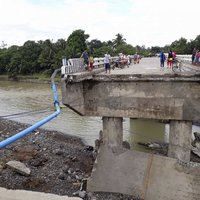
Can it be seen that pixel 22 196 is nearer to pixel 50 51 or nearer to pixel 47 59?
pixel 47 59

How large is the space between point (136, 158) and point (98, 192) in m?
2.03

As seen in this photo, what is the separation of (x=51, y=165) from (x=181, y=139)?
6423 mm

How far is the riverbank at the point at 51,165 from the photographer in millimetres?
10084

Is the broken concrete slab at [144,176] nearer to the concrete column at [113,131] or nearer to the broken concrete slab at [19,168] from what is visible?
the concrete column at [113,131]

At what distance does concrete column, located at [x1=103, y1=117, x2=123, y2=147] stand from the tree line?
4585 cm

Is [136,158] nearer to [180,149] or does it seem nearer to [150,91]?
[180,149]

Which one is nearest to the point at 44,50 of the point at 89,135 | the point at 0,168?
the point at 89,135

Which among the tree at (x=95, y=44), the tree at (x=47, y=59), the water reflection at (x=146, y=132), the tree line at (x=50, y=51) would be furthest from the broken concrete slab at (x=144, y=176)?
the tree at (x=95, y=44)

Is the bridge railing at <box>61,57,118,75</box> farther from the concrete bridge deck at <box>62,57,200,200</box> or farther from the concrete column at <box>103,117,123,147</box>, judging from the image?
the concrete column at <box>103,117,123,147</box>

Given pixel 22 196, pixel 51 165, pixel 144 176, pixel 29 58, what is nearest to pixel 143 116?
pixel 144 176

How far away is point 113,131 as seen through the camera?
425 inches

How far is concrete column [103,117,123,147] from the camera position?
35.2ft

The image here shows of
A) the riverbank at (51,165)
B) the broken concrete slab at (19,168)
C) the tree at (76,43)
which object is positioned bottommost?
the riverbank at (51,165)

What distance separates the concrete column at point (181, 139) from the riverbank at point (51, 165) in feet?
8.62
